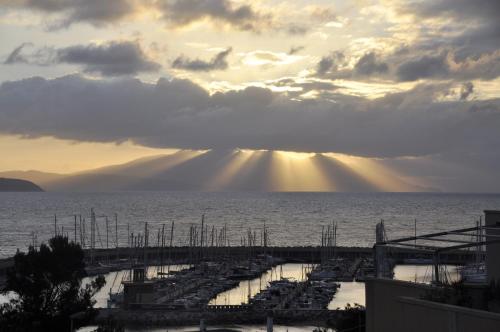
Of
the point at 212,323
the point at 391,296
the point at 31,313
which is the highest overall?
the point at 391,296

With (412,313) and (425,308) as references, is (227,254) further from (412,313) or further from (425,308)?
(425,308)

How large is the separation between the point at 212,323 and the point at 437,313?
35873 millimetres

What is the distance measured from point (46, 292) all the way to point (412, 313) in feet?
56.5

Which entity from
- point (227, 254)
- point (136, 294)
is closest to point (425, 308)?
point (136, 294)

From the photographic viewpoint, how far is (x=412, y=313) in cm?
879

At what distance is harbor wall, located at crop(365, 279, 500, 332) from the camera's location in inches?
289

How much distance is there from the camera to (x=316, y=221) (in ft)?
585

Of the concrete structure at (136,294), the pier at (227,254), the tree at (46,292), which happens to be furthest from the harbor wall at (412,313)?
the pier at (227,254)

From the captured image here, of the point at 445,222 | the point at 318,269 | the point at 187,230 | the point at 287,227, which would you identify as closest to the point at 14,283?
the point at 318,269

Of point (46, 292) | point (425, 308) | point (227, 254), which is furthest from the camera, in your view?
point (227, 254)

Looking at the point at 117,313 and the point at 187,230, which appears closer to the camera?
the point at 117,313

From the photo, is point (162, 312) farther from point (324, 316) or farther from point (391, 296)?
point (391, 296)

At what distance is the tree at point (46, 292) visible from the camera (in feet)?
72.3

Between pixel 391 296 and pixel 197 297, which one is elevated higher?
pixel 391 296
